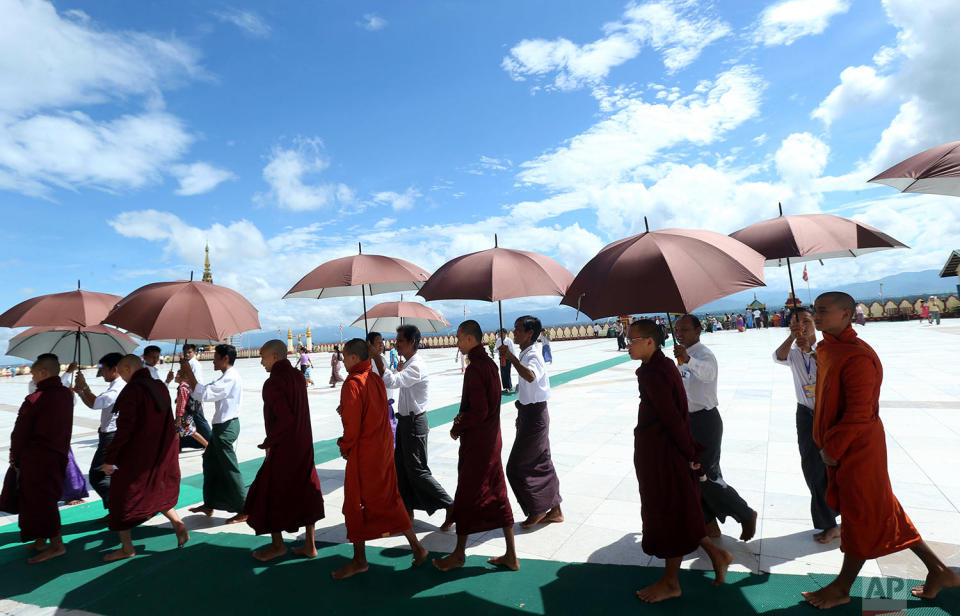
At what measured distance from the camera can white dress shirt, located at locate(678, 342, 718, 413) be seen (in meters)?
3.55

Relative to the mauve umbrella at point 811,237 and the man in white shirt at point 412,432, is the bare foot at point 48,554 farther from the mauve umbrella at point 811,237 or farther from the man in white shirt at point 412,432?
the mauve umbrella at point 811,237

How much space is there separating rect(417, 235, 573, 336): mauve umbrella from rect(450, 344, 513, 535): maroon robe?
0.83 meters

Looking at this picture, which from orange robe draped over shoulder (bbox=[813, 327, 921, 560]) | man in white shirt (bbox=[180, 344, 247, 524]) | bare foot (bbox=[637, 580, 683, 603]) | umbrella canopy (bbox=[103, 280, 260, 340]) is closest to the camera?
orange robe draped over shoulder (bbox=[813, 327, 921, 560])

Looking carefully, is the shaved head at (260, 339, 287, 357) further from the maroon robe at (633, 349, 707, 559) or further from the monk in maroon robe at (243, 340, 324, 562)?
the maroon robe at (633, 349, 707, 559)

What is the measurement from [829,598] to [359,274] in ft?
14.4

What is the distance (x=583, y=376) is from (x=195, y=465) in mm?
10729

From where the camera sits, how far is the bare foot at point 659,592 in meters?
2.91

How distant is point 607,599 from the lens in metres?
2.98

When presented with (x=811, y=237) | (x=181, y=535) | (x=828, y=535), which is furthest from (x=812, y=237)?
(x=181, y=535)

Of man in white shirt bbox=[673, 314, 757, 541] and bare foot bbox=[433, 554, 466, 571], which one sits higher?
man in white shirt bbox=[673, 314, 757, 541]

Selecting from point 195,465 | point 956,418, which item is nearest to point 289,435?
point 195,465

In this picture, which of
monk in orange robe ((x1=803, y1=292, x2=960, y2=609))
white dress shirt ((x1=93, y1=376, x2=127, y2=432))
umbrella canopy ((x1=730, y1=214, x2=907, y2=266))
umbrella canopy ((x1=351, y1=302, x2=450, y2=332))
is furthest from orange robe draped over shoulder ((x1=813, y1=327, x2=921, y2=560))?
umbrella canopy ((x1=351, y1=302, x2=450, y2=332))

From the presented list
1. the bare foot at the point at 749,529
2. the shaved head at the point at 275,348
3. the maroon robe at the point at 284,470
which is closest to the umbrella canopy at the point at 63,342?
the shaved head at the point at 275,348

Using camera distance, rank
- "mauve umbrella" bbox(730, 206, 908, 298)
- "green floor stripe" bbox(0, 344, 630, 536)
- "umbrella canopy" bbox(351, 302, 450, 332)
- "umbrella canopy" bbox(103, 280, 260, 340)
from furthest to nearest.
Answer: "umbrella canopy" bbox(351, 302, 450, 332) → "green floor stripe" bbox(0, 344, 630, 536) → "umbrella canopy" bbox(103, 280, 260, 340) → "mauve umbrella" bbox(730, 206, 908, 298)
